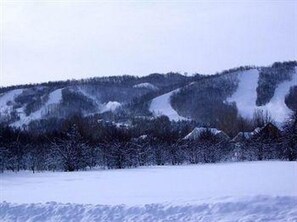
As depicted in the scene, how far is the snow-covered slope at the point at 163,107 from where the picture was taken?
172825 millimetres

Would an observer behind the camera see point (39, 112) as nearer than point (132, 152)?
No

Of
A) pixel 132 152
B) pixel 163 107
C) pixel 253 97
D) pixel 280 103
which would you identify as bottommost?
pixel 132 152

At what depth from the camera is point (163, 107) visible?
183 meters

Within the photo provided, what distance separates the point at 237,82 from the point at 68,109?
68.2m

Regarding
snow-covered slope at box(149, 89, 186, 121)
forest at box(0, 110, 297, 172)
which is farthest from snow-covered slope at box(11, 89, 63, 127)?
forest at box(0, 110, 297, 172)

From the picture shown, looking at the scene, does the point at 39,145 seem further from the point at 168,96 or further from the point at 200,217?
the point at 168,96

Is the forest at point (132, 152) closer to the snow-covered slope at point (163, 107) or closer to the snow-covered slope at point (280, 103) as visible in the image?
the snow-covered slope at point (280, 103)

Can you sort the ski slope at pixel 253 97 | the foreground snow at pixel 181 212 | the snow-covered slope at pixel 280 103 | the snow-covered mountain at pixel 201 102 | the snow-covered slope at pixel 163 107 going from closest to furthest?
the foreground snow at pixel 181 212, the snow-covered slope at pixel 280 103, the ski slope at pixel 253 97, the snow-covered mountain at pixel 201 102, the snow-covered slope at pixel 163 107

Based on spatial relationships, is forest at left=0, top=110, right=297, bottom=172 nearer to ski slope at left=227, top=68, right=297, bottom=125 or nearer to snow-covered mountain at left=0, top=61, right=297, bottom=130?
ski slope at left=227, top=68, right=297, bottom=125

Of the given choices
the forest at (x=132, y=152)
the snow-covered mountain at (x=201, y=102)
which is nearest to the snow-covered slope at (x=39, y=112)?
the snow-covered mountain at (x=201, y=102)

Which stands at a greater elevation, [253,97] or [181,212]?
[253,97]

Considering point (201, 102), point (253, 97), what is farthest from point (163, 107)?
point (253, 97)

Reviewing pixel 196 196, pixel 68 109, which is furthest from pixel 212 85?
pixel 196 196

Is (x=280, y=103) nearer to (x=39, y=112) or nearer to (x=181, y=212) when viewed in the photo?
(x=39, y=112)
